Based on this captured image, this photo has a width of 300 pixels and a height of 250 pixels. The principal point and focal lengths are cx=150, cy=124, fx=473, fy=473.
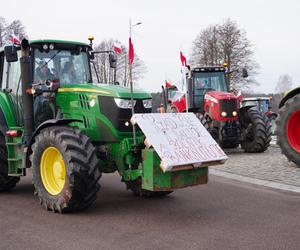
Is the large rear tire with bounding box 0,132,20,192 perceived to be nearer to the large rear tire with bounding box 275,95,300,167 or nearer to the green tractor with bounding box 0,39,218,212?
the green tractor with bounding box 0,39,218,212

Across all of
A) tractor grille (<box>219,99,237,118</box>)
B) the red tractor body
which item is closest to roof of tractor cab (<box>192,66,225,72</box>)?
the red tractor body

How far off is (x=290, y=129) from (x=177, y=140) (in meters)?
4.77

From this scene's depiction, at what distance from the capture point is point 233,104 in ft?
44.1

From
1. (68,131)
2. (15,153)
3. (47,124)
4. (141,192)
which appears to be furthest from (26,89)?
(141,192)

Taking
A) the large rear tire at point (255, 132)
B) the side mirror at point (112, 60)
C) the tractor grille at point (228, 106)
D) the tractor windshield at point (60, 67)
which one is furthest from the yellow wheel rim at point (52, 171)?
the large rear tire at point (255, 132)

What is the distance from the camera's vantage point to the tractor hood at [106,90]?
6879 mm

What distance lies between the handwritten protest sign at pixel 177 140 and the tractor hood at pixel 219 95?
21.7 ft

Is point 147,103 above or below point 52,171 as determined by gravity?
above

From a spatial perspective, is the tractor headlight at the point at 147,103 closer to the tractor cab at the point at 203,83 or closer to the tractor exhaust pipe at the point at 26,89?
the tractor exhaust pipe at the point at 26,89

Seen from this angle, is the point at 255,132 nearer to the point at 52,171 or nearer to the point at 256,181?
the point at 256,181

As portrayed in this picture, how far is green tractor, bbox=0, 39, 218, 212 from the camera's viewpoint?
20.7ft

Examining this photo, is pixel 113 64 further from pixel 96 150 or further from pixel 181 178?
pixel 181 178

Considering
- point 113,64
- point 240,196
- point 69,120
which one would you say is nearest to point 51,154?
point 69,120

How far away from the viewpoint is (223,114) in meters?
13.4
